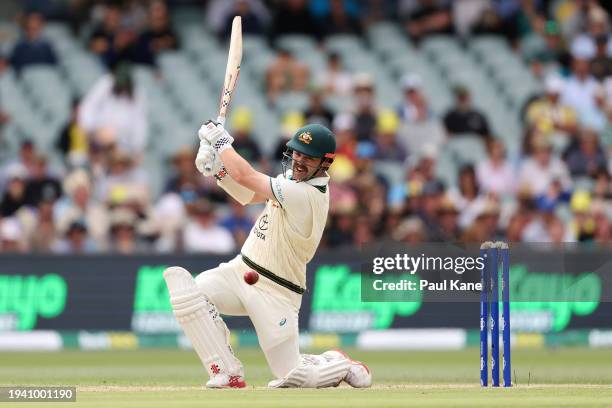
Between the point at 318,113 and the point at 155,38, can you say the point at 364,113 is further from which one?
the point at 155,38

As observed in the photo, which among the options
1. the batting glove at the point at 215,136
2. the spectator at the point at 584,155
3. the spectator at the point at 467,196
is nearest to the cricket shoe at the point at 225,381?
the batting glove at the point at 215,136

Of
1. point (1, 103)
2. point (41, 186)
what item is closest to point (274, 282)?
point (41, 186)

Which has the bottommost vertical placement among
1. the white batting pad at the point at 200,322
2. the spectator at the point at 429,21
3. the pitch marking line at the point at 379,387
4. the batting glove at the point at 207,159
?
the pitch marking line at the point at 379,387

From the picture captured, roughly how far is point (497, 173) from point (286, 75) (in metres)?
3.02

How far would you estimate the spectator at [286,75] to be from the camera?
19.6 meters

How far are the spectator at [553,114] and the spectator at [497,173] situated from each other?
0.85 meters

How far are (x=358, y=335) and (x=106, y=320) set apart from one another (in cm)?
257

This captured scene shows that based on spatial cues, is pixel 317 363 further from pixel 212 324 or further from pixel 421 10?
pixel 421 10

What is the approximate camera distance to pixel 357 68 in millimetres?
20578

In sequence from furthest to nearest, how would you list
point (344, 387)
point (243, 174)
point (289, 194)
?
A: point (344, 387), point (289, 194), point (243, 174)

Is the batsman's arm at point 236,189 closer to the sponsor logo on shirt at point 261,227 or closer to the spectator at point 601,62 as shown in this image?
the sponsor logo on shirt at point 261,227

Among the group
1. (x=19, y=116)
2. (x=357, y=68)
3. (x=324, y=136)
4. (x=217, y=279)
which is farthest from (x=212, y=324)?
(x=357, y=68)

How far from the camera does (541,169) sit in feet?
60.9

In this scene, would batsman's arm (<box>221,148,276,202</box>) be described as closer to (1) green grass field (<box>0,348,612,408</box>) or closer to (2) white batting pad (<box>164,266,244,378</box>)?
(2) white batting pad (<box>164,266,244,378</box>)
